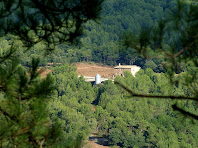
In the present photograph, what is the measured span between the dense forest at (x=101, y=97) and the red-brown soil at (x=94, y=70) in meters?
1.19

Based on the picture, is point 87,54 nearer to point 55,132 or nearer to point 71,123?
point 71,123

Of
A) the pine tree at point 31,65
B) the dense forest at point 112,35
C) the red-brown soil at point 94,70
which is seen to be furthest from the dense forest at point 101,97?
the red-brown soil at point 94,70

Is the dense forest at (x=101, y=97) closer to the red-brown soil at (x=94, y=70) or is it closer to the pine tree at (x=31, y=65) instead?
the pine tree at (x=31, y=65)

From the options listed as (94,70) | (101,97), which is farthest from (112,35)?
(101,97)

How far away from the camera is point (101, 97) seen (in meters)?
31.3

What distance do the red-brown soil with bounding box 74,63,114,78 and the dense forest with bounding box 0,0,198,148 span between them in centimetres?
119

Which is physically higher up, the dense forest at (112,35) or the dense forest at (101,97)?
the dense forest at (112,35)

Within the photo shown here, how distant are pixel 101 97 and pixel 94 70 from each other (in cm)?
1189

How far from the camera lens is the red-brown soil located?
4084 centimetres

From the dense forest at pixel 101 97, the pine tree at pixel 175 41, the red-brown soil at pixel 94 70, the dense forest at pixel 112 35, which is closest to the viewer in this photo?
the pine tree at pixel 175 41

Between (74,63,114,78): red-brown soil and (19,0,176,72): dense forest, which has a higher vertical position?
(19,0,176,72): dense forest

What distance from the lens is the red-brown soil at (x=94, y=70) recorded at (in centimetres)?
4084

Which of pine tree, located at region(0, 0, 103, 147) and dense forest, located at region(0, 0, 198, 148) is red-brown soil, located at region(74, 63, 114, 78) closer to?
dense forest, located at region(0, 0, 198, 148)

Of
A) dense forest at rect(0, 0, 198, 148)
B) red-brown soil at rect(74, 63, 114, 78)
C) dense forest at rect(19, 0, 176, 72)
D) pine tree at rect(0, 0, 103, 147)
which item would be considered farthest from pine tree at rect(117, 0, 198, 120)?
red-brown soil at rect(74, 63, 114, 78)
